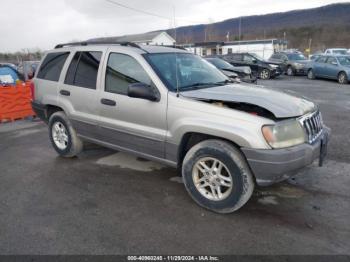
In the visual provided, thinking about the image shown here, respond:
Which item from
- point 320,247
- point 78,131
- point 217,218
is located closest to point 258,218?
point 217,218

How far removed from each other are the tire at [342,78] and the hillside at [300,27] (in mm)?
50131

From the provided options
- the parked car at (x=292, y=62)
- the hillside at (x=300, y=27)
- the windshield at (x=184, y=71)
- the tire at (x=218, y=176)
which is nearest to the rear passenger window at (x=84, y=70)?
the windshield at (x=184, y=71)

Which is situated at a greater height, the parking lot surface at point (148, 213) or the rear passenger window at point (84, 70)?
the rear passenger window at point (84, 70)

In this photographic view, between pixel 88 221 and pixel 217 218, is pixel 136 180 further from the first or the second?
pixel 217 218

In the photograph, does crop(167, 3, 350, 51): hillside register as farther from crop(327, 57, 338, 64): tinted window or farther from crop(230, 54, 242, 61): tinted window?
crop(327, 57, 338, 64): tinted window

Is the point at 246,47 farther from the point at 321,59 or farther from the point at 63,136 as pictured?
the point at 63,136

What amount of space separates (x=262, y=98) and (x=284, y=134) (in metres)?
0.54

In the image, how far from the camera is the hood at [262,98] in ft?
10.9

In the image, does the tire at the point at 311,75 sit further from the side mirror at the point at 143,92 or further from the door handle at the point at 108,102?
the side mirror at the point at 143,92

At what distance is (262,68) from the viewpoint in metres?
20.1

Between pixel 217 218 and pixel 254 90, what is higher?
pixel 254 90

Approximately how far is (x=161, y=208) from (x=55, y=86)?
2.89 meters

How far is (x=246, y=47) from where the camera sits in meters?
41.6

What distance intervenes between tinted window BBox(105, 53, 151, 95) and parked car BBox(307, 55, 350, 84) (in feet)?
50.4
